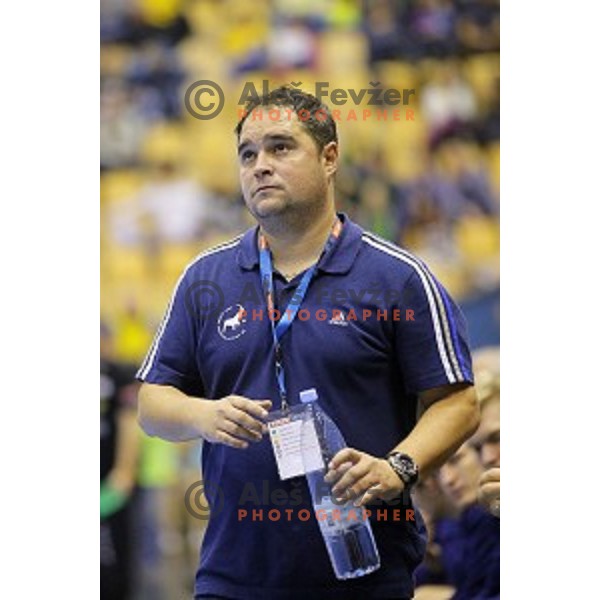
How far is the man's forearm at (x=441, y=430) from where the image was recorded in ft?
8.48

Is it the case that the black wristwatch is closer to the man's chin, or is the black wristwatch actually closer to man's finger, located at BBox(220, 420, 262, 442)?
man's finger, located at BBox(220, 420, 262, 442)

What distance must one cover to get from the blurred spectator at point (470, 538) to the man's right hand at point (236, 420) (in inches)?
40.5

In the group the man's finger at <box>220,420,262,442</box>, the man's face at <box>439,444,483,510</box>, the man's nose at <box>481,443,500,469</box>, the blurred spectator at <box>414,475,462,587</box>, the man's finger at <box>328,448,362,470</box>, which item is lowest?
the blurred spectator at <box>414,475,462,587</box>

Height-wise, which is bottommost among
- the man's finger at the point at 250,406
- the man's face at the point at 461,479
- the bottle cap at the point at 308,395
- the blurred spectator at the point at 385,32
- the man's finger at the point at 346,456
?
the man's face at the point at 461,479

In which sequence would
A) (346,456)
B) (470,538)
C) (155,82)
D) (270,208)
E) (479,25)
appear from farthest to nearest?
1. (155,82)
2. (470,538)
3. (479,25)
4. (270,208)
5. (346,456)

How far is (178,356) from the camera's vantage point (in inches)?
109

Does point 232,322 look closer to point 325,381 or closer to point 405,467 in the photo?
point 325,381

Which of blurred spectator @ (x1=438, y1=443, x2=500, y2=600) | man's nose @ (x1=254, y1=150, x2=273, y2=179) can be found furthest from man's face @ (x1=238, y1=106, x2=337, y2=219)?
blurred spectator @ (x1=438, y1=443, x2=500, y2=600)

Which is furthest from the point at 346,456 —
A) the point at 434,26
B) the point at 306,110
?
the point at 434,26

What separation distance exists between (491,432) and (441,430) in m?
0.69

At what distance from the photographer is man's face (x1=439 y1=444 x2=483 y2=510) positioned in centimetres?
353

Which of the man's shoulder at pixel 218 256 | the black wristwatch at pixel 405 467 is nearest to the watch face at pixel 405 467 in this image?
the black wristwatch at pixel 405 467

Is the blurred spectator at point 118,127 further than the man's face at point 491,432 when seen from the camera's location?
Yes

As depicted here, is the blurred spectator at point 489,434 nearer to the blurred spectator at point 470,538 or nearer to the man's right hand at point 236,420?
the blurred spectator at point 470,538
